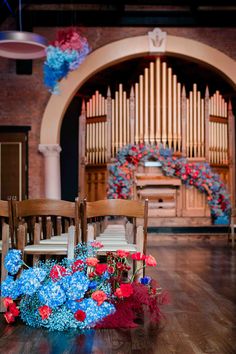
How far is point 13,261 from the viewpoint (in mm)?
3648

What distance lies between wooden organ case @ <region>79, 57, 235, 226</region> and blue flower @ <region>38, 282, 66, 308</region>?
28.5 ft

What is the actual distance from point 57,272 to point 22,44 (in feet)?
17.3

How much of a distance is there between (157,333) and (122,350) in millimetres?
411

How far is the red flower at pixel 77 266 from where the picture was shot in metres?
3.55

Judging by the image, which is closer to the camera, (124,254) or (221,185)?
(124,254)

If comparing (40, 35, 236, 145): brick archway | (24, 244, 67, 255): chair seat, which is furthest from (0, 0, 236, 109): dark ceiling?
(24, 244, 67, 255): chair seat

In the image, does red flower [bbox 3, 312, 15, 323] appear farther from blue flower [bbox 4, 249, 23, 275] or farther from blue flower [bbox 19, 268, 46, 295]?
blue flower [bbox 4, 249, 23, 275]

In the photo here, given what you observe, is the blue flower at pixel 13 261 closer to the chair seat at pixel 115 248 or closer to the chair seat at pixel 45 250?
the chair seat at pixel 45 250

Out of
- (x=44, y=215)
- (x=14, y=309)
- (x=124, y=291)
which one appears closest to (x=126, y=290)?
(x=124, y=291)

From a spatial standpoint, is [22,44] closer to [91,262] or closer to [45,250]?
[45,250]
